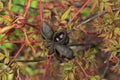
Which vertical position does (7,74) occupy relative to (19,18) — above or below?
below

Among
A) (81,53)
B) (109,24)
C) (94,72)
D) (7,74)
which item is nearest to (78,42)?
(81,53)

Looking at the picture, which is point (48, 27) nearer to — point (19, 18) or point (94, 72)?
point (19, 18)

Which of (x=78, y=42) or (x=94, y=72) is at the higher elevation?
(x=78, y=42)

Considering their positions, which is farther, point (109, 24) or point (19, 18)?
point (109, 24)

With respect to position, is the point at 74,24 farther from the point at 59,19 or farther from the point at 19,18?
the point at 19,18

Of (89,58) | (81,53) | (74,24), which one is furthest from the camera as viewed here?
(81,53)

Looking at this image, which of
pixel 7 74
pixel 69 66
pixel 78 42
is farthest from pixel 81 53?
pixel 7 74

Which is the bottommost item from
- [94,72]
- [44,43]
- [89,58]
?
[94,72]

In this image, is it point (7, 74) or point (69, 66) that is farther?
point (69, 66)

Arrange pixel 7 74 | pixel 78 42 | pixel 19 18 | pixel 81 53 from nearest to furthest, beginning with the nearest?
pixel 19 18 < pixel 7 74 < pixel 81 53 < pixel 78 42
